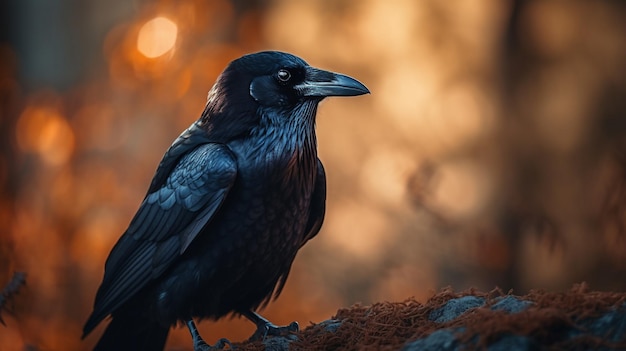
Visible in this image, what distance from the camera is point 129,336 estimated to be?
4.55 meters

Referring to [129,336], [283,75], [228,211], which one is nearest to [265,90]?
[283,75]

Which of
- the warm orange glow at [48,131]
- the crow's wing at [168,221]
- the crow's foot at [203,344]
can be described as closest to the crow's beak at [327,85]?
the crow's wing at [168,221]

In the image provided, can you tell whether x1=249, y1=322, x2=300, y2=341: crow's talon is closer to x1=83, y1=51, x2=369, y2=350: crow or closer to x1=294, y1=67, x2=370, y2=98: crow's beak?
x1=83, y1=51, x2=369, y2=350: crow

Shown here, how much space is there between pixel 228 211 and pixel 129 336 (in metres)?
1.02

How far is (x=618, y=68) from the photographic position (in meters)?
8.37

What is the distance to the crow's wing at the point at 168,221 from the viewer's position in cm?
411

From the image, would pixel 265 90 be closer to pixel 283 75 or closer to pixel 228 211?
pixel 283 75

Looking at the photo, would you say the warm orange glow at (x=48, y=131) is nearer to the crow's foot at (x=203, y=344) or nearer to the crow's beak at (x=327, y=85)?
the crow's foot at (x=203, y=344)

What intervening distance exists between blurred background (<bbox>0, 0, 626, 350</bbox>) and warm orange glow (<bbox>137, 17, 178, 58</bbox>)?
0.01 m

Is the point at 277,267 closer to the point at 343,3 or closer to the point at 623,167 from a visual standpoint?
the point at 623,167

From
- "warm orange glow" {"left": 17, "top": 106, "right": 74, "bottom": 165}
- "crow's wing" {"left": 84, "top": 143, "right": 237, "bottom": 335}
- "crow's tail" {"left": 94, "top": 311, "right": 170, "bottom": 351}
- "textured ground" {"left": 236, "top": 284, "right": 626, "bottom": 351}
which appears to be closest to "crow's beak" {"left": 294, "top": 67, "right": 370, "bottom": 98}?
"crow's wing" {"left": 84, "top": 143, "right": 237, "bottom": 335}

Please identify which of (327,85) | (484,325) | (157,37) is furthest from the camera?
(157,37)

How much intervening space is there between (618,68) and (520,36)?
41.2 inches

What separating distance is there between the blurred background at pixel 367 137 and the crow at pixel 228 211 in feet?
10.1
